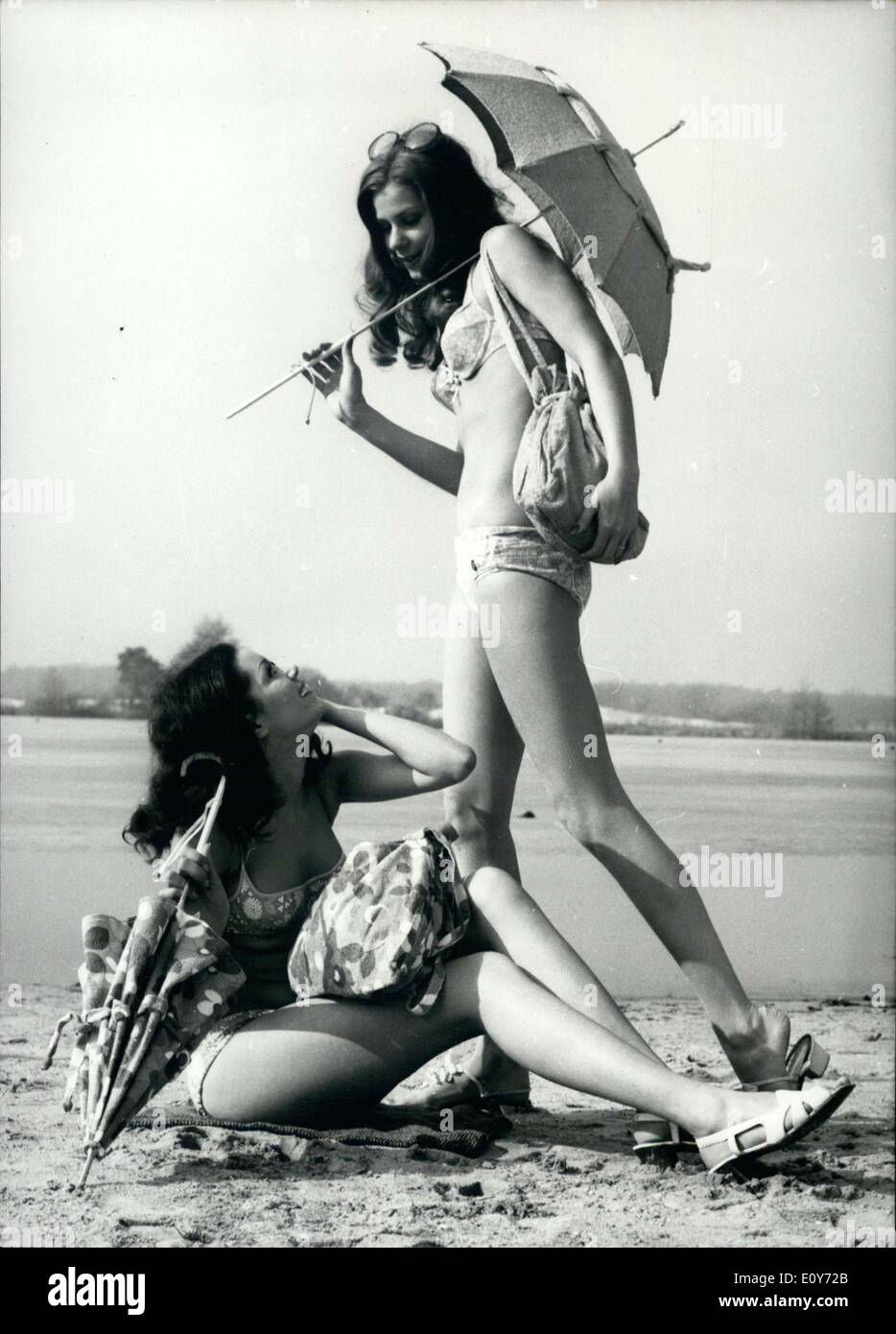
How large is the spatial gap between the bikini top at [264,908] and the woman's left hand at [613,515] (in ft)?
2.84

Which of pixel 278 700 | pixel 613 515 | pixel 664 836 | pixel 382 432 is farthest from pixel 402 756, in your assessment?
pixel 664 836

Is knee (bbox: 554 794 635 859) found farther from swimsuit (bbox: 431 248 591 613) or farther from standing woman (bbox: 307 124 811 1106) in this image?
swimsuit (bbox: 431 248 591 613)

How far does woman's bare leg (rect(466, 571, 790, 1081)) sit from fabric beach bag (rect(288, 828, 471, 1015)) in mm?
323

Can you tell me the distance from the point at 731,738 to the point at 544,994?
374cm

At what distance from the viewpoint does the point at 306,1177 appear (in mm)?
2930

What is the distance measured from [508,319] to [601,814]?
1.11 metres

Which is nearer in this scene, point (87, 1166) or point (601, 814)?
point (87, 1166)

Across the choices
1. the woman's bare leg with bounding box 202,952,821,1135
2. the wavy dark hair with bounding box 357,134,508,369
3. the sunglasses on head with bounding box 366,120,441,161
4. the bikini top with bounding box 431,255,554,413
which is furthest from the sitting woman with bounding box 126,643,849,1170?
the sunglasses on head with bounding box 366,120,441,161

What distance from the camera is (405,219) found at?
3434mm

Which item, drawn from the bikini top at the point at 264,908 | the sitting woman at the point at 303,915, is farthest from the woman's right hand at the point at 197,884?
the bikini top at the point at 264,908

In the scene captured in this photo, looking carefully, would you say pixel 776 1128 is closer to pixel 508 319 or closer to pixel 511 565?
pixel 511 565

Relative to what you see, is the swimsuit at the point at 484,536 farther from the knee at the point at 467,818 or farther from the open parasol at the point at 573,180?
the knee at the point at 467,818

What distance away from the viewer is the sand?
2.69 m

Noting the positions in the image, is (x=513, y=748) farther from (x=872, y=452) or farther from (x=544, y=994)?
(x=872, y=452)
